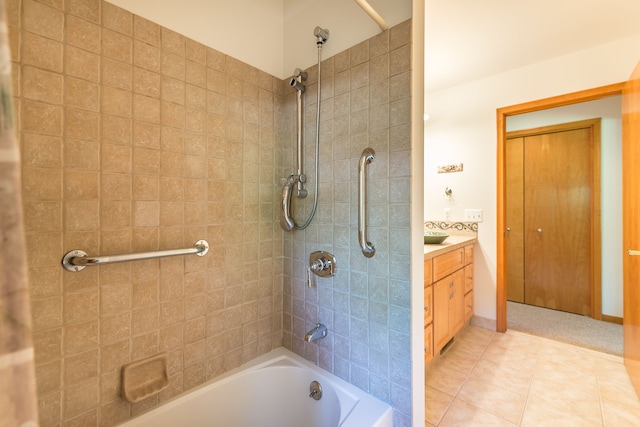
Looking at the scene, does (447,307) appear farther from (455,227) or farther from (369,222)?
(369,222)

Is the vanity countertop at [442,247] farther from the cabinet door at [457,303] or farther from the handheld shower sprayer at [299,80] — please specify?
the handheld shower sprayer at [299,80]

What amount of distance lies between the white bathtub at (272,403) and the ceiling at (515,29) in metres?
2.26

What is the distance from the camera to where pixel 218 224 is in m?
1.29

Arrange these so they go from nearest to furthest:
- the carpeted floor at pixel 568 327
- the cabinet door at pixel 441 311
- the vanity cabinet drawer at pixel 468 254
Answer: the cabinet door at pixel 441 311 → the carpeted floor at pixel 568 327 → the vanity cabinet drawer at pixel 468 254

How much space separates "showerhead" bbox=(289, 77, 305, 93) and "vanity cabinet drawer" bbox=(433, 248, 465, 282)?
1374 millimetres

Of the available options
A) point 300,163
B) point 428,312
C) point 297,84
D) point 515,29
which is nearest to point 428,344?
point 428,312

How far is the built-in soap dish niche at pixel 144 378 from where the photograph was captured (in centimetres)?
103

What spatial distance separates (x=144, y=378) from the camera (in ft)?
3.52

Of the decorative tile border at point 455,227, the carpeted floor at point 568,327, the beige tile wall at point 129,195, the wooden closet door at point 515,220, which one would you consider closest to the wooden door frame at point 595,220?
the carpeted floor at point 568,327

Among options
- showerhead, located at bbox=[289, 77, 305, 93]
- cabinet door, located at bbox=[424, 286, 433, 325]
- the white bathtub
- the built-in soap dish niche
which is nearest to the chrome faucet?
the white bathtub

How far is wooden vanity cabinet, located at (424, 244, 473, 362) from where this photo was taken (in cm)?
177

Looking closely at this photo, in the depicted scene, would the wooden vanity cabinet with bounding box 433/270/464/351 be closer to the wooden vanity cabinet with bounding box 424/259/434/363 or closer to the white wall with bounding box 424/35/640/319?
the wooden vanity cabinet with bounding box 424/259/434/363

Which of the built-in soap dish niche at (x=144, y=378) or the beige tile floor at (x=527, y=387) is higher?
the built-in soap dish niche at (x=144, y=378)

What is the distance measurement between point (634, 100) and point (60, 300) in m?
3.10
